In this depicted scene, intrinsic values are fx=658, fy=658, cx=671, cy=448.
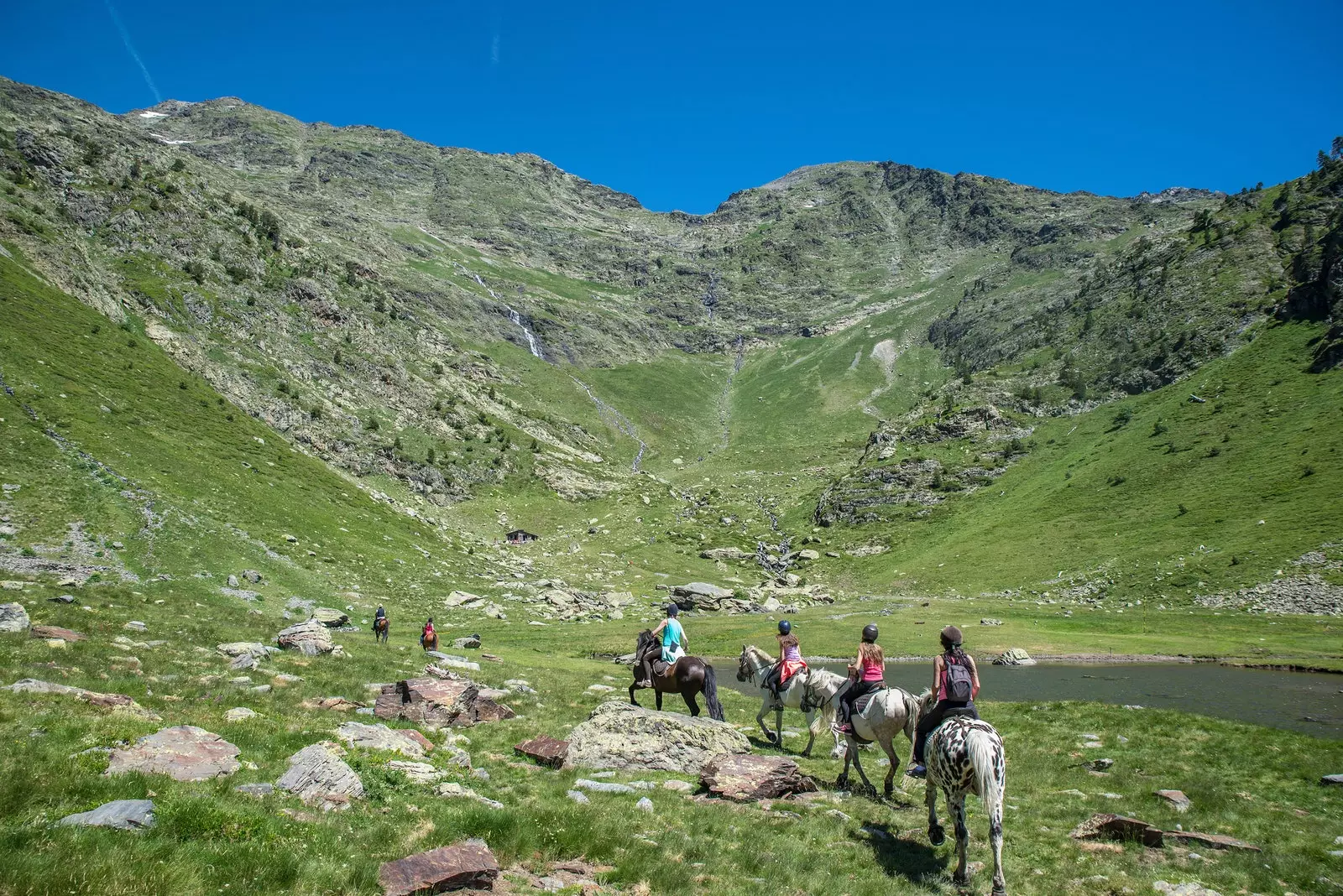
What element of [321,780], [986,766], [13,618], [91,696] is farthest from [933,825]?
[13,618]

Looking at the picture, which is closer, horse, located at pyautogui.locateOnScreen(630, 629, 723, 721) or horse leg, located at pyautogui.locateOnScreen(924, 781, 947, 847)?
horse leg, located at pyautogui.locateOnScreen(924, 781, 947, 847)

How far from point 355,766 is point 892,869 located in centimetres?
991

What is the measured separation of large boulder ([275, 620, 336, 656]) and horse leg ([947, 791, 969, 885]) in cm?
2364

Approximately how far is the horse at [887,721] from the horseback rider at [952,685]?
1594mm

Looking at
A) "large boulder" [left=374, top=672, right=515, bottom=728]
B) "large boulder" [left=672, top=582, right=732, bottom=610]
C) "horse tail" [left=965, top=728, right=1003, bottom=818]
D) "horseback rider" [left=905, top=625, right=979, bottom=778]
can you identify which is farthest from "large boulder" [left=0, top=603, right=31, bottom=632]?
"large boulder" [left=672, top=582, right=732, bottom=610]

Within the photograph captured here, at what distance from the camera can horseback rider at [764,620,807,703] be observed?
22016 millimetres

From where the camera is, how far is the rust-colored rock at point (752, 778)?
48.4ft

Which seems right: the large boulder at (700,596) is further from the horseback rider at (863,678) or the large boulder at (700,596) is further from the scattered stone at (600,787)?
the scattered stone at (600,787)

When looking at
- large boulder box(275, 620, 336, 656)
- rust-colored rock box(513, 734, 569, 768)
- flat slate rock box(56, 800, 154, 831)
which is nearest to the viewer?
flat slate rock box(56, 800, 154, 831)

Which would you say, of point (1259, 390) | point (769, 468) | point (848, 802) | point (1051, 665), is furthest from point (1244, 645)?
point (769, 468)

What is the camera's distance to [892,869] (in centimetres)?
1179

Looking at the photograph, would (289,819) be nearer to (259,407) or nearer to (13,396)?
(13,396)

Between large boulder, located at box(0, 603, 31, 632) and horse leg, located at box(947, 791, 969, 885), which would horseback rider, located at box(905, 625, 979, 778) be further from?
large boulder, located at box(0, 603, 31, 632)

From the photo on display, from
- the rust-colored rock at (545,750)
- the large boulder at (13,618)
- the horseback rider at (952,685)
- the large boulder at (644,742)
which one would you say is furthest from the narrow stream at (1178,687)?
the large boulder at (13,618)
